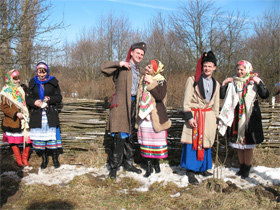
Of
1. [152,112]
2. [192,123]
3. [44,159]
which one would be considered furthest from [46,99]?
[192,123]

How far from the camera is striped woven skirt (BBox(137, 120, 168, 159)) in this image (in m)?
3.51

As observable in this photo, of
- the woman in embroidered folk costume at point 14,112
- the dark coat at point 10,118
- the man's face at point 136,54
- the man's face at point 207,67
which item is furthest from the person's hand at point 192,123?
the dark coat at point 10,118

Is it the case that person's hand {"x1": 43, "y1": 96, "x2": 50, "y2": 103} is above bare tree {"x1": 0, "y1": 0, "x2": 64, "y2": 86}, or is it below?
below

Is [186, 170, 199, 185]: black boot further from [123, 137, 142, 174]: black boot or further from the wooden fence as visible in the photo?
the wooden fence

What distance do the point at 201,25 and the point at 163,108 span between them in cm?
1232

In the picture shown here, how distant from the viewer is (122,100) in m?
3.44

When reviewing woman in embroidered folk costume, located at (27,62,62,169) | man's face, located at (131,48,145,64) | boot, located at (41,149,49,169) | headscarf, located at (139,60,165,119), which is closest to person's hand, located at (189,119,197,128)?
headscarf, located at (139,60,165,119)

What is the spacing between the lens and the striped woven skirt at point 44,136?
3.77m

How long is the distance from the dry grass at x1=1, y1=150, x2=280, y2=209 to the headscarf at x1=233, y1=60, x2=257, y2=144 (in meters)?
0.86

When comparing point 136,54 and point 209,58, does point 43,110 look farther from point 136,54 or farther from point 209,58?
point 209,58

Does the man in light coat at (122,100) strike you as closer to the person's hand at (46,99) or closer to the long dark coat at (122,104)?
the long dark coat at (122,104)

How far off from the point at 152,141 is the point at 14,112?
2.44 metres

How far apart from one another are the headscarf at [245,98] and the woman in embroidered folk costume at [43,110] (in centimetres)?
297

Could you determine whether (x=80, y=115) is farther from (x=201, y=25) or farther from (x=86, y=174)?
(x=201, y=25)
